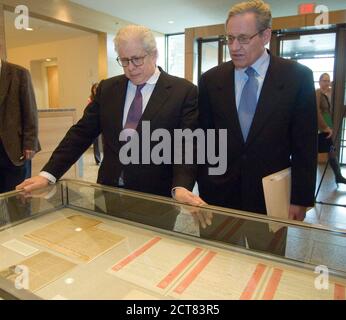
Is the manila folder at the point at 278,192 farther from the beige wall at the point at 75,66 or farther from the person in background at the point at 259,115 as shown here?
the beige wall at the point at 75,66

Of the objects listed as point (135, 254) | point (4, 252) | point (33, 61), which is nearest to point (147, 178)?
point (135, 254)

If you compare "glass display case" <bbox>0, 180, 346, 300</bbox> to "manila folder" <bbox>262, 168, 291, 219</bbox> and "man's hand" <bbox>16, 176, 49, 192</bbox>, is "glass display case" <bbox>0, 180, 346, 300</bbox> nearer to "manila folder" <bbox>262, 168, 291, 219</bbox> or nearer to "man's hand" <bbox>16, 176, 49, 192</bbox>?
"man's hand" <bbox>16, 176, 49, 192</bbox>

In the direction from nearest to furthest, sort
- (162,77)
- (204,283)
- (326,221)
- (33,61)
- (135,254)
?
(204,283)
(135,254)
(162,77)
(326,221)
(33,61)

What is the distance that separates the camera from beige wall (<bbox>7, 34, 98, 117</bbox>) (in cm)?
807

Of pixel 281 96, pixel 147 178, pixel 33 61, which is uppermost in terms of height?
pixel 33 61

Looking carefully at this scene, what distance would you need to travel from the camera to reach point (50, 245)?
1041 mm

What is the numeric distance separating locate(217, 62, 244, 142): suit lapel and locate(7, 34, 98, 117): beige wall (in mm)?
6999

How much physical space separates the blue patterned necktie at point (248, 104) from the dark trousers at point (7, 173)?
5.27 feet

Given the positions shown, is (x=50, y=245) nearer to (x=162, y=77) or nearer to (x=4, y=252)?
(x=4, y=252)

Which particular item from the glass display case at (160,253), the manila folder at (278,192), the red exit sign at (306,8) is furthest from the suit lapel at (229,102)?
the red exit sign at (306,8)

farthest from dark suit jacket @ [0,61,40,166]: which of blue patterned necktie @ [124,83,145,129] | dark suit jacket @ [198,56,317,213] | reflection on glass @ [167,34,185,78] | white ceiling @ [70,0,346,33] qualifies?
reflection on glass @ [167,34,185,78]

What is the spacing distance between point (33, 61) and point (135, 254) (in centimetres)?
1060

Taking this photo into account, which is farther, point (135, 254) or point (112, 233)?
point (112, 233)
